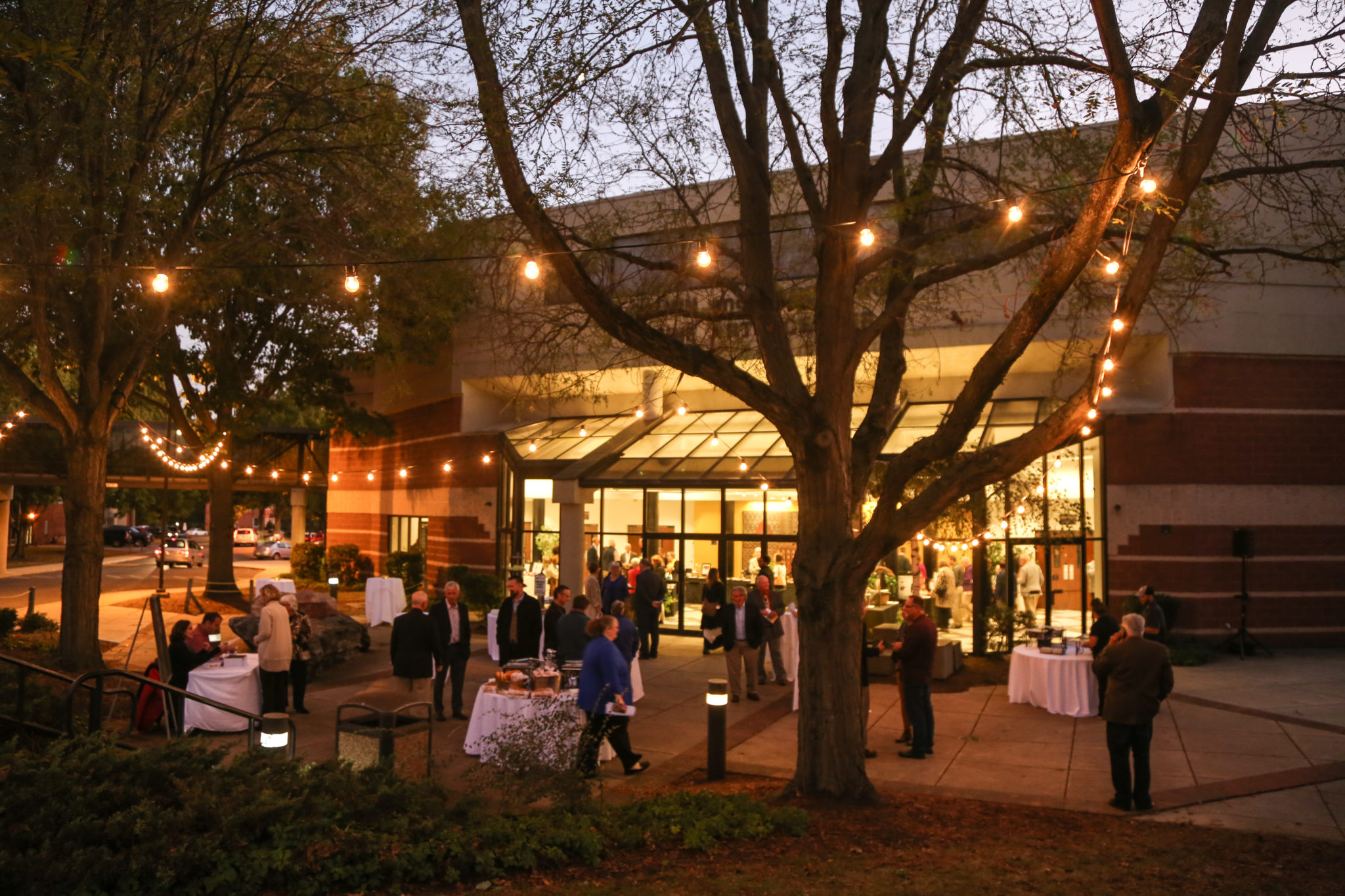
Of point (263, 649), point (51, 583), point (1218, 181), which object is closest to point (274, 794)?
point (263, 649)

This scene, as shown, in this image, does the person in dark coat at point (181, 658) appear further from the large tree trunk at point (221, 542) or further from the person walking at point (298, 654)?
the large tree trunk at point (221, 542)

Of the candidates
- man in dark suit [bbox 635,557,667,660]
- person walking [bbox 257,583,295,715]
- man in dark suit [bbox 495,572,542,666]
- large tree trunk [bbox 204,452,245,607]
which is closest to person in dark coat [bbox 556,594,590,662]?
man in dark suit [bbox 495,572,542,666]

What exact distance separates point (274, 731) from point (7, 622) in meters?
12.0

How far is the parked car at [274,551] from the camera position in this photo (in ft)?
169

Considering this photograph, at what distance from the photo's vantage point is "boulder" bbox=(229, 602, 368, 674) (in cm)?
1414

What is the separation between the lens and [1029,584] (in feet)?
55.0

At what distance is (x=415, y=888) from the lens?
5727 mm

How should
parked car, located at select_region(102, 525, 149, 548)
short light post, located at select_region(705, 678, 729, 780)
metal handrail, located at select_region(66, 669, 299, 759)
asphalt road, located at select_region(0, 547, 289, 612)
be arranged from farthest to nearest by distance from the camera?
parked car, located at select_region(102, 525, 149, 548)
asphalt road, located at select_region(0, 547, 289, 612)
short light post, located at select_region(705, 678, 729, 780)
metal handrail, located at select_region(66, 669, 299, 759)

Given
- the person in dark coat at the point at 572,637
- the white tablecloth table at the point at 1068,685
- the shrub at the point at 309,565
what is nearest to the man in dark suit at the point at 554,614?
the person in dark coat at the point at 572,637

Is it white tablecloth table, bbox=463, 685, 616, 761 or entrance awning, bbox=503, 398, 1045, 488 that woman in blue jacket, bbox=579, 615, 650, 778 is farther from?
entrance awning, bbox=503, 398, 1045, 488

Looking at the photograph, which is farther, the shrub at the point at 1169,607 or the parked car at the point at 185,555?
the parked car at the point at 185,555

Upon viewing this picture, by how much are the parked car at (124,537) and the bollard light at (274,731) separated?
200 ft

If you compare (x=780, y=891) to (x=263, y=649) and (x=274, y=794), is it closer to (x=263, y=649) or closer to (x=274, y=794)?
(x=274, y=794)

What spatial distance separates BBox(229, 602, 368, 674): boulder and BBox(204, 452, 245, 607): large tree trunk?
8933mm
